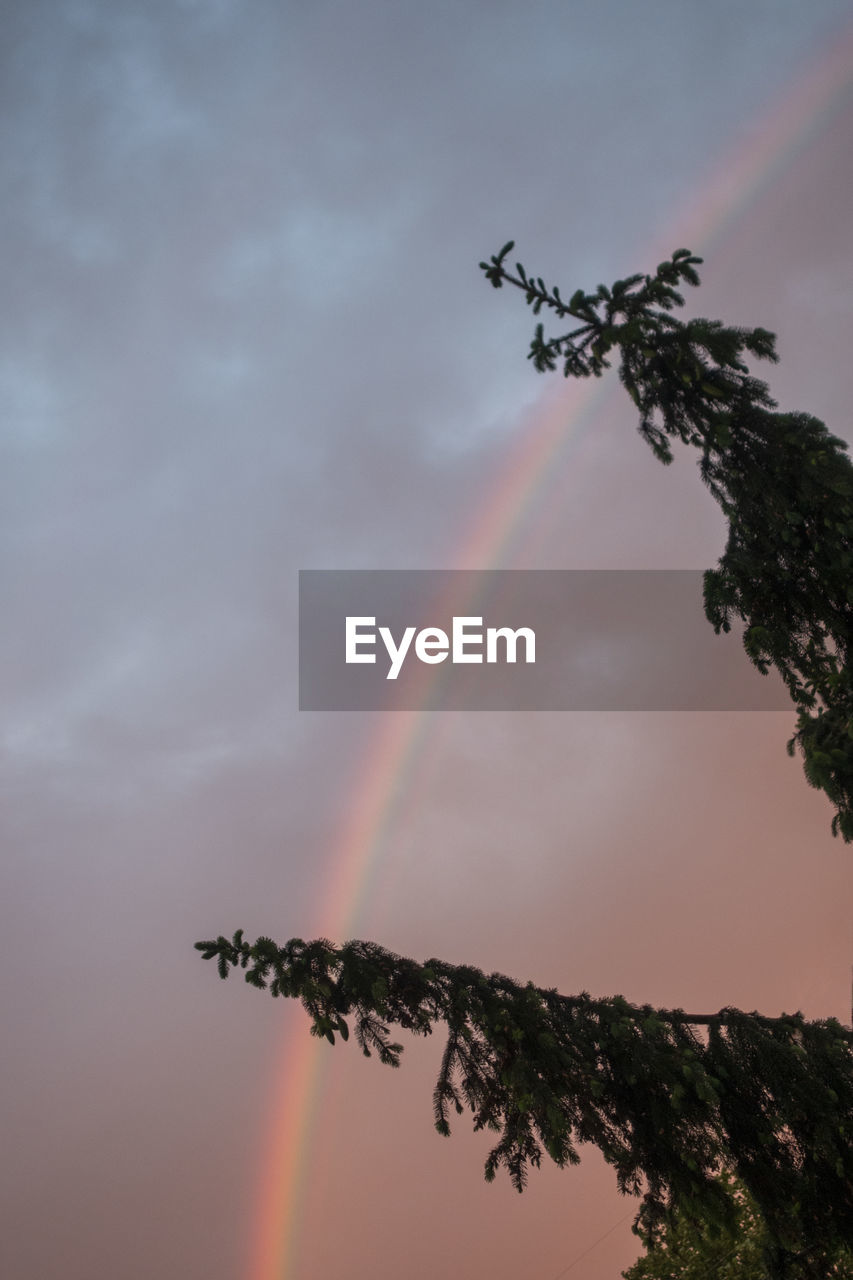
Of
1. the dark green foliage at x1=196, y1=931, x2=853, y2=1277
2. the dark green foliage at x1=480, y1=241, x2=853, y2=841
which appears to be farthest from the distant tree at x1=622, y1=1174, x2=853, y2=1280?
the dark green foliage at x1=480, y1=241, x2=853, y2=841

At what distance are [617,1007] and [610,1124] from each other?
0.77 metres

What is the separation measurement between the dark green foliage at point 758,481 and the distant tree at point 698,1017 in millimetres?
15

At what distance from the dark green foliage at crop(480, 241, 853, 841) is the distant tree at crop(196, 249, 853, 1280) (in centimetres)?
1

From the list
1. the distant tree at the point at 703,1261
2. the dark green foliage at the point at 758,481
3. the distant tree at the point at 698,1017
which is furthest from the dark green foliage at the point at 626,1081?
the distant tree at the point at 703,1261

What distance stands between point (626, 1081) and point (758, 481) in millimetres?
4426

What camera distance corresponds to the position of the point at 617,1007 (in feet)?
21.2

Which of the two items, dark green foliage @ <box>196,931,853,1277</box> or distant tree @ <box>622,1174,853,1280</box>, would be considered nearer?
dark green foliage @ <box>196,931,853,1277</box>

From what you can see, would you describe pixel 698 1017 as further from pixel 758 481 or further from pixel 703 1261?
pixel 703 1261

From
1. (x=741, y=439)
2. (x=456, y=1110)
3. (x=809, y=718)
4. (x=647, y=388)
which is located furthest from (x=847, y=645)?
(x=456, y=1110)

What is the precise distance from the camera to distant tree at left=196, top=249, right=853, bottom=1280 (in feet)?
19.4

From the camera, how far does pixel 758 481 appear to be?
6449 mm

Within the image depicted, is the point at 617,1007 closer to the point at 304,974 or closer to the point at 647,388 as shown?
the point at 304,974

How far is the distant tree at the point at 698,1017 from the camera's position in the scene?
5914mm

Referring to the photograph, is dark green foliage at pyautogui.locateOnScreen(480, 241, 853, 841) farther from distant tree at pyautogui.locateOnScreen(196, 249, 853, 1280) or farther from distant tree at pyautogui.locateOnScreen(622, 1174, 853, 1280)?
distant tree at pyautogui.locateOnScreen(622, 1174, 853, 1280)
